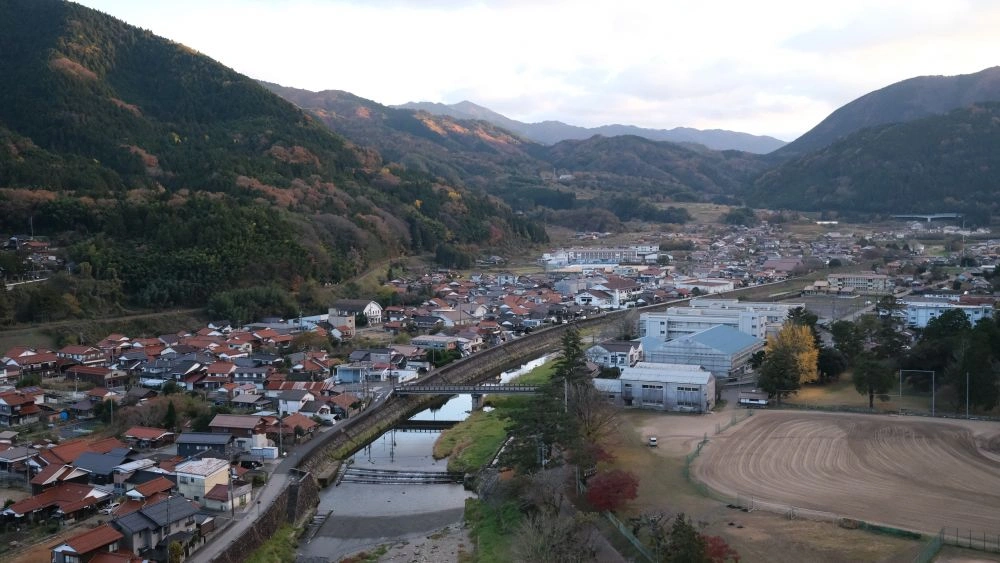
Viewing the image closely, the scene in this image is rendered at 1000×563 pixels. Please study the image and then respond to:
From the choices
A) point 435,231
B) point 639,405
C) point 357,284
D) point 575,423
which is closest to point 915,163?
point 435,231

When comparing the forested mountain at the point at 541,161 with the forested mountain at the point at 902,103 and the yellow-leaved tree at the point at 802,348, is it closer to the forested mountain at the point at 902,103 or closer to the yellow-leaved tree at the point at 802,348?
the forested mountain at the point at 902,103

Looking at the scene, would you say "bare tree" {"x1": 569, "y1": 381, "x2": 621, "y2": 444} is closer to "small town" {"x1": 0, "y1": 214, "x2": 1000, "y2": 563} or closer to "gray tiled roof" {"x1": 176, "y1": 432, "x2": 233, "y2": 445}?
"small town" {"x1": 0, "y1": 214, "x2": 1000, "y2": 563}

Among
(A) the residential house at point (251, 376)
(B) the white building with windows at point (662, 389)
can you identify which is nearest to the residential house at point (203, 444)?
(A) the residential house at point (251, 376)

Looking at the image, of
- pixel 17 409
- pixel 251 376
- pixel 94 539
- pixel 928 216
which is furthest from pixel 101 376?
pixel 928 216

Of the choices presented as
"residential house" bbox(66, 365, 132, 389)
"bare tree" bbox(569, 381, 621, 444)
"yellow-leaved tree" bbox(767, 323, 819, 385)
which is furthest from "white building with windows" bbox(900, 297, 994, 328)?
"residential house" bbox(66, 365, 132, 389)

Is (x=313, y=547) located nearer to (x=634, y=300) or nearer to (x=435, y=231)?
(x=634, y=300)
